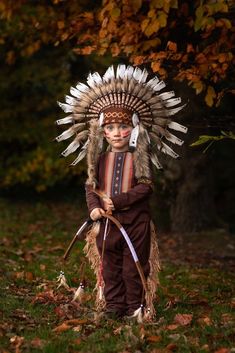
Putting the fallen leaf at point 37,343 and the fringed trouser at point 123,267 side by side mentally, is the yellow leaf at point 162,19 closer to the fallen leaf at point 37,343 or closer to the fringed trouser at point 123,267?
the fringed trouser at point 123,267

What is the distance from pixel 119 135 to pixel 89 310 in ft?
4.62

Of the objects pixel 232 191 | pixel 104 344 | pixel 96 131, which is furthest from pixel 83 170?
pixel 104 344

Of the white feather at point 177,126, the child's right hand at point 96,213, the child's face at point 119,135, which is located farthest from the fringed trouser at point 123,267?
the white feather at point 177,126

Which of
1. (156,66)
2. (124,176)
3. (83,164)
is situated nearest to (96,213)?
(124,176)

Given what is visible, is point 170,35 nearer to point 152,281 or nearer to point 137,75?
point 137,75

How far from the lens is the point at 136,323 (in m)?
A: 5.45

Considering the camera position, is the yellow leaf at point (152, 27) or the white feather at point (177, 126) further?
the yellow leaf at point (152, 27)

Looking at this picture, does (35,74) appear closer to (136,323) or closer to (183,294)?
(183,294)

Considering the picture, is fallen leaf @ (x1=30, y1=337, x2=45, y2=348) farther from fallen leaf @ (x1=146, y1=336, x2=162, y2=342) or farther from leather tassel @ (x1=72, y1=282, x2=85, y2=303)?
leather tassel @ (x1=72, y1=282, x2=85, y2=303)

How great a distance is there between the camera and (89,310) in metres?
5.82

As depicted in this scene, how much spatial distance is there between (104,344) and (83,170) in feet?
26.0

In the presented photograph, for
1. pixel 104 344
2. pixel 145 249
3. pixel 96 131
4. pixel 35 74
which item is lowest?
pixel 104 344

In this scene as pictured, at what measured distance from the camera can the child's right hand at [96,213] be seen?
5.45 m

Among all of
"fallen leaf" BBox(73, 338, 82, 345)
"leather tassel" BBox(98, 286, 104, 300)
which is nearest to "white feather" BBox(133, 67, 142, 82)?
"leather tassel" BBox(98, 286, 104, 300)
